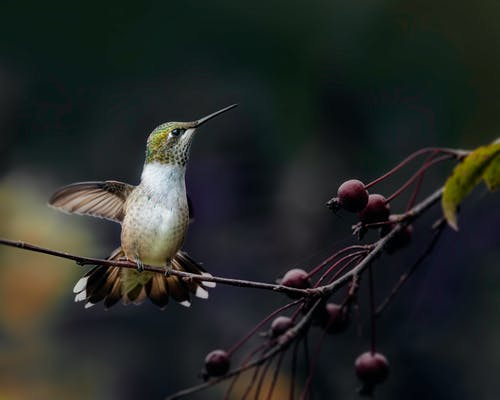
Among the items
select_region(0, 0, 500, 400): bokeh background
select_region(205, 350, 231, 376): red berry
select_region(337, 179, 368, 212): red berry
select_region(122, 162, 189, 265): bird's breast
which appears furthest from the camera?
select_region(0, 0, 500, 400): bokeh background

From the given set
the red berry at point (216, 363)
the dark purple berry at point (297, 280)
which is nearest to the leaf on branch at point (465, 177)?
the dark purple berry at point (297, 280)

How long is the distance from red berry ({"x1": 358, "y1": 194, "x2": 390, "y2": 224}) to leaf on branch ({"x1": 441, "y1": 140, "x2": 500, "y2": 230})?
0.63 feet

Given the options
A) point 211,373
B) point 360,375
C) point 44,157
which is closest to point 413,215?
point 360,375

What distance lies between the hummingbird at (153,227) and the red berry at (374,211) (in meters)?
0.39

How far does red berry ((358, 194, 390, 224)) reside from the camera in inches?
40.9

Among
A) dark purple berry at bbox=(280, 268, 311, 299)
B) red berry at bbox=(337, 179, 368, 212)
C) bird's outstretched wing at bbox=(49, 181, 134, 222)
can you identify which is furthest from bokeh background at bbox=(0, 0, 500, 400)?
red berry at bbox=(337, 179, 368, 212)

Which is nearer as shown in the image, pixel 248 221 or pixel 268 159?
pixel 248 221

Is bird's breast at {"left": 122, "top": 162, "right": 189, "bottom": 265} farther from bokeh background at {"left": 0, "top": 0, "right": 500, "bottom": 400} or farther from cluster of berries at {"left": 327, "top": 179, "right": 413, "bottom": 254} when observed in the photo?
bokeh background at {"left": 0, "top": 0, "right": 500, "bottom": 400}

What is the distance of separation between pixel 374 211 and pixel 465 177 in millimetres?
209

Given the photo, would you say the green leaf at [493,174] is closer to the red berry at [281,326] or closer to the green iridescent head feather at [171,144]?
the red berry at [281,326]

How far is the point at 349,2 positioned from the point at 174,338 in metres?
1.86

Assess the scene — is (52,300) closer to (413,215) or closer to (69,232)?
(69,232)

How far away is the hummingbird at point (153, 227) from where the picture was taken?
53.7 inches

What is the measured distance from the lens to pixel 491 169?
2.85 ft
